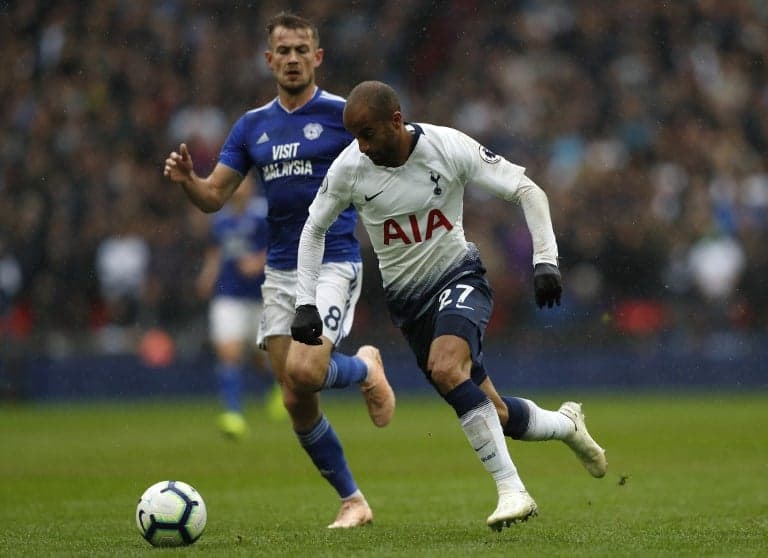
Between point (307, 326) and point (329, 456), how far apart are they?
1.20 meters

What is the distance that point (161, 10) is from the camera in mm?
21812

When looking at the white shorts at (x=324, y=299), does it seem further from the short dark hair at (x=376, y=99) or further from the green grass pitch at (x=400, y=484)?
the short dark hair at (x=376, y=99)

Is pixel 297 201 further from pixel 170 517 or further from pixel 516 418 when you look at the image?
pixel 170 517

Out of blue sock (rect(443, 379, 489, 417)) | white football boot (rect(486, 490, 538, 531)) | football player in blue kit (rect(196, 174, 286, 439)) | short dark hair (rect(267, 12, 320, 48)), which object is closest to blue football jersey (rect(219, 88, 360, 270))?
short dark hair (rect(267, 12, 320, 48))

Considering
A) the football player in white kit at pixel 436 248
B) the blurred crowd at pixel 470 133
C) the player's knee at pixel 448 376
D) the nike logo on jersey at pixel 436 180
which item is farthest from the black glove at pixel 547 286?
the blurred crowd at pixel 470 133

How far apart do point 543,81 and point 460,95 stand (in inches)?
51.6

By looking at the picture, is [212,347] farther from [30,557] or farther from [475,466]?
[30,557]

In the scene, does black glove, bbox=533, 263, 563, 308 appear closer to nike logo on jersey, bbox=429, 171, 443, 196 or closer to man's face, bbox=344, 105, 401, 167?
nike logo on jersey, bbox=429, 171, 443, 196

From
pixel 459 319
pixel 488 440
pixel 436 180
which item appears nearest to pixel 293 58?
pixel 436 180

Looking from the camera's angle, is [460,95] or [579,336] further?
[460,95]

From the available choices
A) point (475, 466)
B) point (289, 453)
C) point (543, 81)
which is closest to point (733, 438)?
point (475, 466)

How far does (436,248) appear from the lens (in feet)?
22.6

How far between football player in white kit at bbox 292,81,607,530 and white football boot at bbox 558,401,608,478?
0.06 meters

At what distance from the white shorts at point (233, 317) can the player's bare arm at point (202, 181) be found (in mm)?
6622
